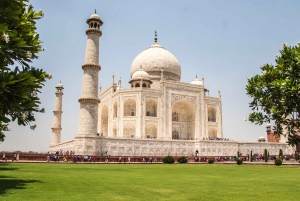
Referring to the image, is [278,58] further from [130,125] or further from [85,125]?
[130,125]

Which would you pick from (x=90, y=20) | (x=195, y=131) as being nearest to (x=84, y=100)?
(x=90, y=20)

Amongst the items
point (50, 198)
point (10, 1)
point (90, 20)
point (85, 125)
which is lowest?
point (50, 198)

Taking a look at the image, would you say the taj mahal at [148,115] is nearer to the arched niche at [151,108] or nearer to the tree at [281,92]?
the arched niche at [151,108]

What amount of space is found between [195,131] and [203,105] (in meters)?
3.31

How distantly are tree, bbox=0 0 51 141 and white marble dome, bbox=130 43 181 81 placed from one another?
31.4 meters

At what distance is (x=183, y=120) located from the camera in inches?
1458

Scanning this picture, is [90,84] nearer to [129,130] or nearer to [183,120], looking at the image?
[129,130]

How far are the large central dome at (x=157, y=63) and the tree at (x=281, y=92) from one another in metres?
31.6

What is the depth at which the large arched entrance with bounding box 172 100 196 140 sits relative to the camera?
35.9m

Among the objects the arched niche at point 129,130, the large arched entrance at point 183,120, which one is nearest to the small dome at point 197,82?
the large arched entrance at point 183,120

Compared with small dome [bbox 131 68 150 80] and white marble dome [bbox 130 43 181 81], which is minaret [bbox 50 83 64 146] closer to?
small dome [bbox 131 68 150 80]

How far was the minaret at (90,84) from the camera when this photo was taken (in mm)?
23016

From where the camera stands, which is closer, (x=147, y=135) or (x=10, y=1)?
(x=10, y=1)

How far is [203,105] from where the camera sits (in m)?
36.3
